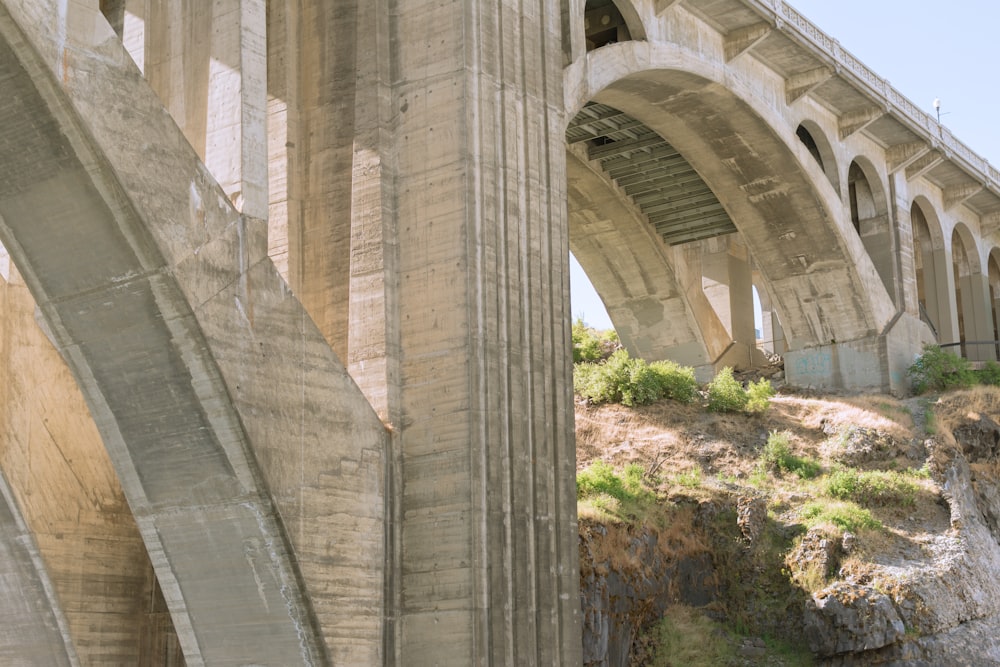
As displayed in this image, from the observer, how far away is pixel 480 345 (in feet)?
42.5

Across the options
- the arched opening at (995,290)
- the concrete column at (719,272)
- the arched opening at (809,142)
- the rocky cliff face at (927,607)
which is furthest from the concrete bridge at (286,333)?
the arched opening at (995,290)

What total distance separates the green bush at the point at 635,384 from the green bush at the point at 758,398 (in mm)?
1122

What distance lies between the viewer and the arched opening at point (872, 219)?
31469 mm

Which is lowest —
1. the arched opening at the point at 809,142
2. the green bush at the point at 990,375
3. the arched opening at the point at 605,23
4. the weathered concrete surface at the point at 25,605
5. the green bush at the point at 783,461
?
the weathered concrete surface at the point at 25,605

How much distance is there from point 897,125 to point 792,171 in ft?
16.3

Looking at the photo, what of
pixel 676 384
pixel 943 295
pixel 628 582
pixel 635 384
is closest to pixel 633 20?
pixel 635 384

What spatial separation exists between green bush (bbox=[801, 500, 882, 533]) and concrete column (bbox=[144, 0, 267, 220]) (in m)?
12.2

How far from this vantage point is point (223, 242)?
11.2 m

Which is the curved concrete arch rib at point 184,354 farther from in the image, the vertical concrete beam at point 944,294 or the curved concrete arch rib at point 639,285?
the vertical concrete beam at point 944,294

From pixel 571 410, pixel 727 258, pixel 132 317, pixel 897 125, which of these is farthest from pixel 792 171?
pixel 132 317

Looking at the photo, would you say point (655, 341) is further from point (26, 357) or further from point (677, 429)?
point (26, 357)

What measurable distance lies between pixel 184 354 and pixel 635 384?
53.0 ft

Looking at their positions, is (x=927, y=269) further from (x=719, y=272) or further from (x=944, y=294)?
(x=719, y=272)

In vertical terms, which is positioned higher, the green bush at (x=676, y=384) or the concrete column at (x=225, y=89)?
the green bush at (x=676, y=384)
